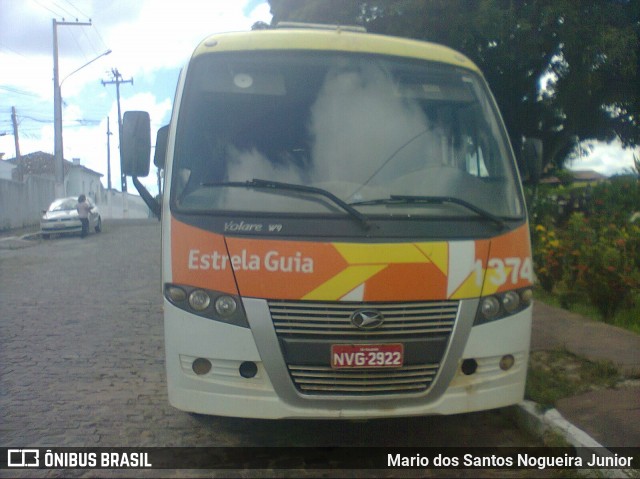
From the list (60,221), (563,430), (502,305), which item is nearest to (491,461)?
(563,430)

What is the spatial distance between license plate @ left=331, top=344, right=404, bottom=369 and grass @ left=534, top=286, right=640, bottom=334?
15.1ft

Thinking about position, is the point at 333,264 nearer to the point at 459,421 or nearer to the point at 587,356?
the point at 459,421

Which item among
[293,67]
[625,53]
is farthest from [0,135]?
[293,67]

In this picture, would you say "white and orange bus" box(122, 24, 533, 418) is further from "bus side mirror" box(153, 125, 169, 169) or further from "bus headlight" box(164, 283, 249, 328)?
"bus side mirror" box(153, 125, 169, 169)

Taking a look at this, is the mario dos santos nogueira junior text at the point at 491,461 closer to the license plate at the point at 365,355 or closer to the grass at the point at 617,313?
the license plate at the point at 365,355

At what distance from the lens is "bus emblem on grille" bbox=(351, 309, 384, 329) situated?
4.19 meters

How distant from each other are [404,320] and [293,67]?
75.3 inches

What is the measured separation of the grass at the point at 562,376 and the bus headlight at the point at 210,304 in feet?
7.88

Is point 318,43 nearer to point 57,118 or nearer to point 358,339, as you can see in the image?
point 358,339

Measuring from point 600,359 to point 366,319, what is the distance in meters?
3.13

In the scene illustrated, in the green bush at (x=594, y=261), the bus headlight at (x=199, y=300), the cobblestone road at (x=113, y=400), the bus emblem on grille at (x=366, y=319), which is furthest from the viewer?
the green bush at (x=594, y=261)

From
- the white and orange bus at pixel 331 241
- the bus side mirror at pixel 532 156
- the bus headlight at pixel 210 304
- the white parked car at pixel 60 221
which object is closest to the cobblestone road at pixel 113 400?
the white and orange bus at pixel 331 241

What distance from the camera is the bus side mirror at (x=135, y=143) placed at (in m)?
5.15

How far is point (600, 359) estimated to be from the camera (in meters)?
6.40
